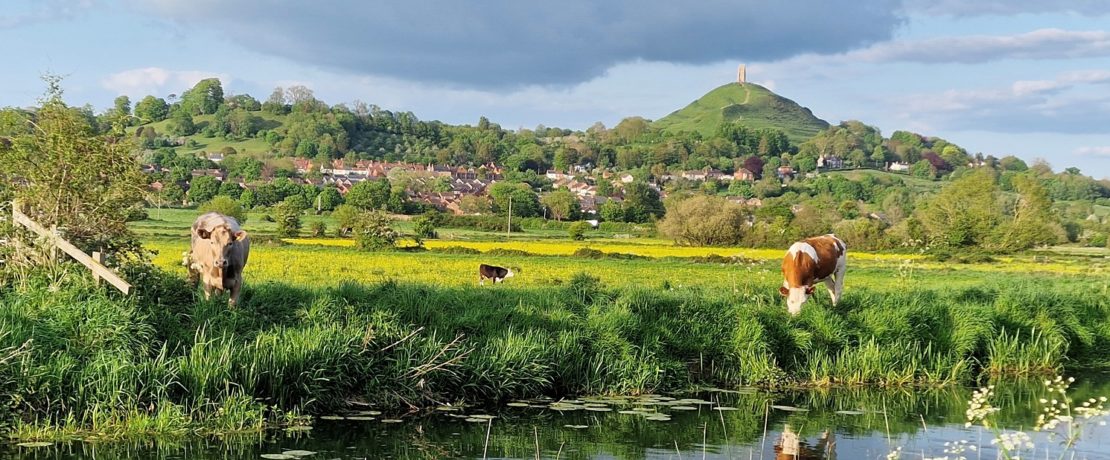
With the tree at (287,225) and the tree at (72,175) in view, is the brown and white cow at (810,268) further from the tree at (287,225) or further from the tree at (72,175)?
the tree at (287,225)

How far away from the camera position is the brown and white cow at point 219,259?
13.9 m

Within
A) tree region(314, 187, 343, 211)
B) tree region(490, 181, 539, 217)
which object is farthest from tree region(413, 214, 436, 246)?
tree region(490, 181, 539, 217)

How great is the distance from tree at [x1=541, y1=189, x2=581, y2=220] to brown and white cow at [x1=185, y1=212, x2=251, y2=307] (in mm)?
81676

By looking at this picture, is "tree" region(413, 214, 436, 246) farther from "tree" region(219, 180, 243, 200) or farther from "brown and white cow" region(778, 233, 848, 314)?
"tree" region(219, 180, 243, 200)

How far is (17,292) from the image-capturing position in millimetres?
11406

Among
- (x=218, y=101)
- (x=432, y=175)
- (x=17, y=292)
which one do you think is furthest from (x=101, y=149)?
(x=218, y=101)

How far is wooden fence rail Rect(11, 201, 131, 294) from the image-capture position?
36.8 ft

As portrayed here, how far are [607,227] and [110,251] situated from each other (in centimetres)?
7469

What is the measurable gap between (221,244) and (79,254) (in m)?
2.76

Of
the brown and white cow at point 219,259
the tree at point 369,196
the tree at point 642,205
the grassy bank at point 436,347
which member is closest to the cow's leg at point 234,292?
the brown and white cow at point 219,259

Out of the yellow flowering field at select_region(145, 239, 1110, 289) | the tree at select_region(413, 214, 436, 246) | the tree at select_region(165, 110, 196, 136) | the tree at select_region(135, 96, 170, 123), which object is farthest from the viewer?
the tree at select_region(135, 96, 170, 123)

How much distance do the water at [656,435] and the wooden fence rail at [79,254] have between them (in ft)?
7.71

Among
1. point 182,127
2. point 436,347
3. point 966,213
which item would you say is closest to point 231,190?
point 966,213

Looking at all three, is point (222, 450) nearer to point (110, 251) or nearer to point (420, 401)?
point (420, 401)
